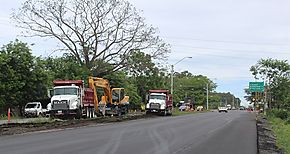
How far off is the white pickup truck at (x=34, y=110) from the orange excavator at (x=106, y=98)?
6180 millimetres

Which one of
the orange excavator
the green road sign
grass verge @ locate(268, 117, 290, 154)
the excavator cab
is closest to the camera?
grass verge @ locate(268, 117, 290, 154)

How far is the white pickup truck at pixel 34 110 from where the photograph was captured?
4997 centimetres

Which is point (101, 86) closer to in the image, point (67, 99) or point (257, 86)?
point (67, 99)

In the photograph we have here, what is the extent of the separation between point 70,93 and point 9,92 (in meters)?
12.1

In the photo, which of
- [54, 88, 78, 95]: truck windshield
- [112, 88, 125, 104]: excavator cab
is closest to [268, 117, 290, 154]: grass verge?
[54, 88, 78, 95]: truck windshield

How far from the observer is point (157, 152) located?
52.5ft

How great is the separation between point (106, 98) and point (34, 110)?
297 inches

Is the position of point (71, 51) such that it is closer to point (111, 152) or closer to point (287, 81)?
point (287, 81)

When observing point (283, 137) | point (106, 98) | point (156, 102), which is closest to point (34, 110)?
point (106, 98)

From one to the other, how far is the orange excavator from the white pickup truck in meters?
6.18

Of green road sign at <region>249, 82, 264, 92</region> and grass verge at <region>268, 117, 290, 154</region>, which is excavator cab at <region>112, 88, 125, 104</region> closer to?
grass verge at <region>268, 117, 290, 154</region>

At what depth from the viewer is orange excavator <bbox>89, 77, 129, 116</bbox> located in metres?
46.0

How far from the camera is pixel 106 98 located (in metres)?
49.7

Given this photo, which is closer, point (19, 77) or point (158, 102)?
point (19, 77)
